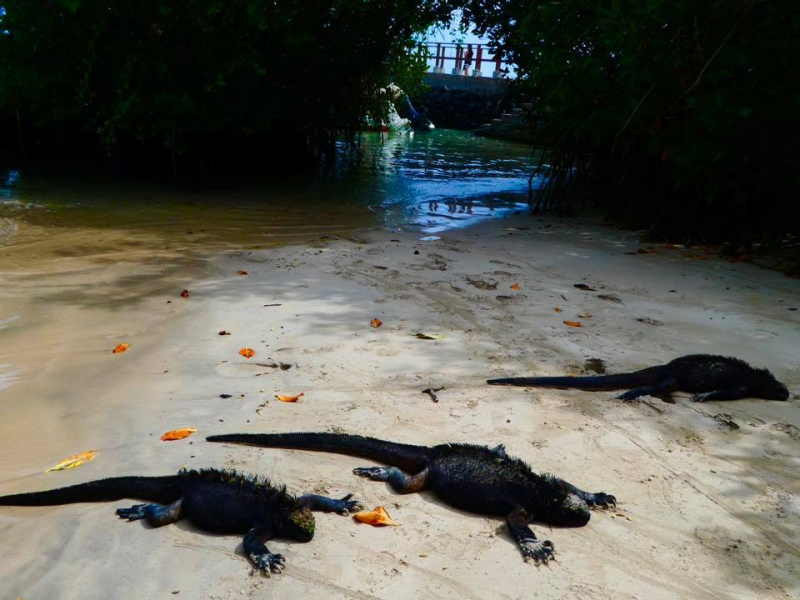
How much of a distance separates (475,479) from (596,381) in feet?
5.72

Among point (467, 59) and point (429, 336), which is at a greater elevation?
point (467, 59)

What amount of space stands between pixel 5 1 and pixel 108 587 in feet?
39.2

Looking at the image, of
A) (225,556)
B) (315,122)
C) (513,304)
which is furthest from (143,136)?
(225,556)

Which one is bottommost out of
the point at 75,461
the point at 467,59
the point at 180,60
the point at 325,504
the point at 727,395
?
the point at 75,461

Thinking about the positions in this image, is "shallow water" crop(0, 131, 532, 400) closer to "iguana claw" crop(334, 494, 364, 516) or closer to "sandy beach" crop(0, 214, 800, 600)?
"sandy beach" crop(0, 214, 800, 600)

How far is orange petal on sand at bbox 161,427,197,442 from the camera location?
4.10 meters

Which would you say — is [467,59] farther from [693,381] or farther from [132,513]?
[132,513]

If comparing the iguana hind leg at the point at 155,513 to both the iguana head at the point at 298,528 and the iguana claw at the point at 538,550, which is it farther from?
the iguana claw at the point at 538,550

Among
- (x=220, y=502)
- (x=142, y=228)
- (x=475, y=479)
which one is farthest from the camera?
(x=142, y=228)

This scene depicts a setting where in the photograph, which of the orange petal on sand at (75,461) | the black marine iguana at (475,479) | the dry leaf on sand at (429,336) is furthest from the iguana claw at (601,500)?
the orange petal on sand at (75,461)

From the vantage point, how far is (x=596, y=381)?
193 inches

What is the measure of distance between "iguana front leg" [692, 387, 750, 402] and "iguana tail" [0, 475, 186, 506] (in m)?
3.39

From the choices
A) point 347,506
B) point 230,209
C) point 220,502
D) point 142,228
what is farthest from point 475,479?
point 230,209

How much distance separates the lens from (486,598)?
2832 millimetres
